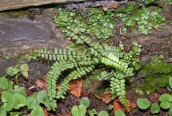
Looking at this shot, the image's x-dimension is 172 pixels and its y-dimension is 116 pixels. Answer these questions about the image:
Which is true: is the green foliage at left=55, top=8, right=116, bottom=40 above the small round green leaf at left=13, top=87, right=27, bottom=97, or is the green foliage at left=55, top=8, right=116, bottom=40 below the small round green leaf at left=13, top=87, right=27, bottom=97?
above

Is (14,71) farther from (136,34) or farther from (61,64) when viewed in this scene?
(136,34)

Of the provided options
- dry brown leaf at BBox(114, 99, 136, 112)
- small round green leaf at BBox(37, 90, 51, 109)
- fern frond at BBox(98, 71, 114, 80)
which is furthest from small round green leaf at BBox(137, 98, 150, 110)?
small round green leaf at BBox(37, 90, 51, 109)

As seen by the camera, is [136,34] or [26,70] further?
[26,70]

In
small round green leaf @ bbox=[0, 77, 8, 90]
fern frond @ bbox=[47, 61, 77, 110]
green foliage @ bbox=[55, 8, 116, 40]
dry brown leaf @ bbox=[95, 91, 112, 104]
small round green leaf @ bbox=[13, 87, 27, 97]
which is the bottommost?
dry brown leaf @ bbox=[95, 91, 112, 104]

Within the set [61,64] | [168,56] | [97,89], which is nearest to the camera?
[61,64]

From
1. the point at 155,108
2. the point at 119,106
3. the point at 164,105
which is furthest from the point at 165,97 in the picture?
the point at 119,106

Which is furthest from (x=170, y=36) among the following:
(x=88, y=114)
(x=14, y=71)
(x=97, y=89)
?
(x=14, y=71)

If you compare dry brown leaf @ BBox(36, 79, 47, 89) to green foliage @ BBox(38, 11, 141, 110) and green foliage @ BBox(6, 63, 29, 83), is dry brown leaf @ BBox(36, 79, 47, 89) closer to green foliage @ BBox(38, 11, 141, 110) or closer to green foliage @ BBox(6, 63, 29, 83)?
green foliage @ BBox(6, 63, 29, 83)
